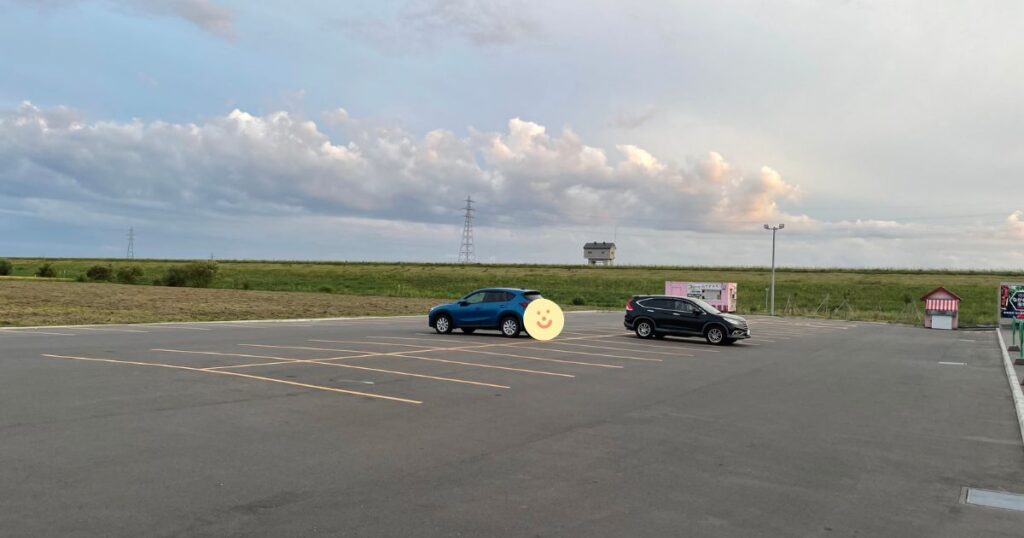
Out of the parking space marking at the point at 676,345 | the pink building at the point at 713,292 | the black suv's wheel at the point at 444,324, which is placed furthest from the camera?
the pink building at the point at 713,292

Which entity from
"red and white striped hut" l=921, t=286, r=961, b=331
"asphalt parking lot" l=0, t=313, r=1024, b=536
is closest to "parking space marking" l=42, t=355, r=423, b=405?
"asphalt parking lot" l=0, t=313, r=1024, b=536

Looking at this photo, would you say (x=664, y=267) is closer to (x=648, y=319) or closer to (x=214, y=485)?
(x=648, y=319)

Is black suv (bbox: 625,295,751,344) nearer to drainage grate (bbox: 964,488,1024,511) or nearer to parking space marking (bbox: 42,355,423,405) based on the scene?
parking space marking (bbox: 42,355,423,405)

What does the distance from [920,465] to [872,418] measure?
2.94 meters

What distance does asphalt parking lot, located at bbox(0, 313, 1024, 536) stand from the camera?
5.66m

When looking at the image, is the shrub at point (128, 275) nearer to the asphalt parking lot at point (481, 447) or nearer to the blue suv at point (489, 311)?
the blue suv at point (489, 311)

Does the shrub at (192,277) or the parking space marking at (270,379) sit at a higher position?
the shrub at (192,277)

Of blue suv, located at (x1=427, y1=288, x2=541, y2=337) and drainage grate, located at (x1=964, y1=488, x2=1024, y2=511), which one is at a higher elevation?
blue suv, located at (x1=427, y1=288, x2=541, y2=337)

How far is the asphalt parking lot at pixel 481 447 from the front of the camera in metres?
5.66

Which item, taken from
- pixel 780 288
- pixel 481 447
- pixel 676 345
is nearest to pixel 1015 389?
pixel 676 345

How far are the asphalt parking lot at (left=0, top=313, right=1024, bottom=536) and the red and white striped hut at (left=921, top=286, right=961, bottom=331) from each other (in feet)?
84.4

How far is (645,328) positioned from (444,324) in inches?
254

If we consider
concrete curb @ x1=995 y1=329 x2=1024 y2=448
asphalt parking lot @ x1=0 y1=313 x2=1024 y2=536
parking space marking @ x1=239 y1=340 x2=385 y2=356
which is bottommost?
asphalt parking lot @ x1=0 y1=313 x2=1024 y2=536

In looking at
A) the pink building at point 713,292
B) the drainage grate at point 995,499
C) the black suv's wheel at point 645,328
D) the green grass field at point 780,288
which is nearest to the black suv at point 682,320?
the black suv's wheel at point 645,328
